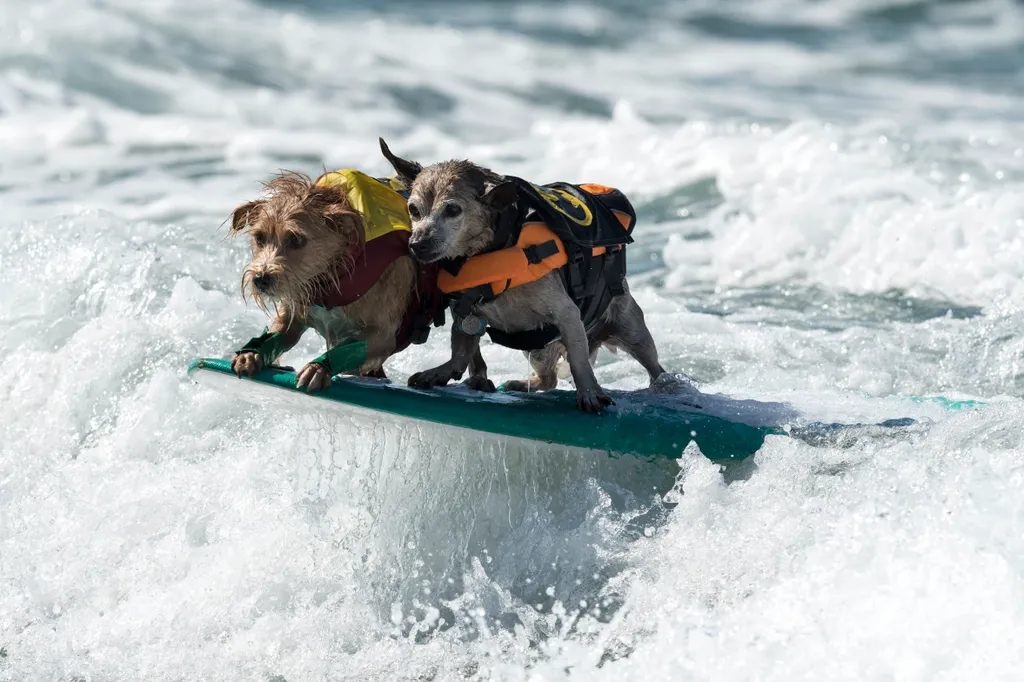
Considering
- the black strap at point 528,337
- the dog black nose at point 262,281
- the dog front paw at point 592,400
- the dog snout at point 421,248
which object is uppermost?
the dog snout at point 421,248

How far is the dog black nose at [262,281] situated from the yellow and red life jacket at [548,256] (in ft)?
2.35

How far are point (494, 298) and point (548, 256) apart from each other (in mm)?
260

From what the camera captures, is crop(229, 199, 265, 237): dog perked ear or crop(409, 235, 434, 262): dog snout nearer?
crop(409, 235, 434, 262): dog snout

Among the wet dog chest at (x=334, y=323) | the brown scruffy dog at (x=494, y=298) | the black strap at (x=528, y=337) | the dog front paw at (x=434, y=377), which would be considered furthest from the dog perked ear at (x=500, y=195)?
the dog front paw at (x=434, y=377)

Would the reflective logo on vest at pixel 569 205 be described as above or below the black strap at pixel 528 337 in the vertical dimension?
above

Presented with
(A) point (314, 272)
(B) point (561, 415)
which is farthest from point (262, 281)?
(B) point (561, 415)

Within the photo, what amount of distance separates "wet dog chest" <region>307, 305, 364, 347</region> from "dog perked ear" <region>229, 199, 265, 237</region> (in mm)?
392

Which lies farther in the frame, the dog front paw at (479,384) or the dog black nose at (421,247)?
the dog front paw at (479,384)

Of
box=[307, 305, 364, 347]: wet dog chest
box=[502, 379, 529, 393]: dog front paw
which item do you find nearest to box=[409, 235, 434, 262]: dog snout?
box=[307, 305, 364, 347]: wet dog chest

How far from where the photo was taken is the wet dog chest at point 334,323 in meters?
4.48

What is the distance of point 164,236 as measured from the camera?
9.04 meters

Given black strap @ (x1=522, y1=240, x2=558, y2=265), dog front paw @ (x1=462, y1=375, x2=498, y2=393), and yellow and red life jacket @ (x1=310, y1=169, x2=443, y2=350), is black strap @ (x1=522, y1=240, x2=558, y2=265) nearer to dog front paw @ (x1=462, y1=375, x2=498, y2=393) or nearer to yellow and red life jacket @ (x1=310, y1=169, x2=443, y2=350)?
yellow and red life jacket @ (x1=310, y1=169, x2=443, y2=350)

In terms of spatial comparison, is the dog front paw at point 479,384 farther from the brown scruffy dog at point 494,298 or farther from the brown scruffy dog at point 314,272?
the brown scruffy dog at point 314,272

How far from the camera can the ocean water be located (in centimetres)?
428
